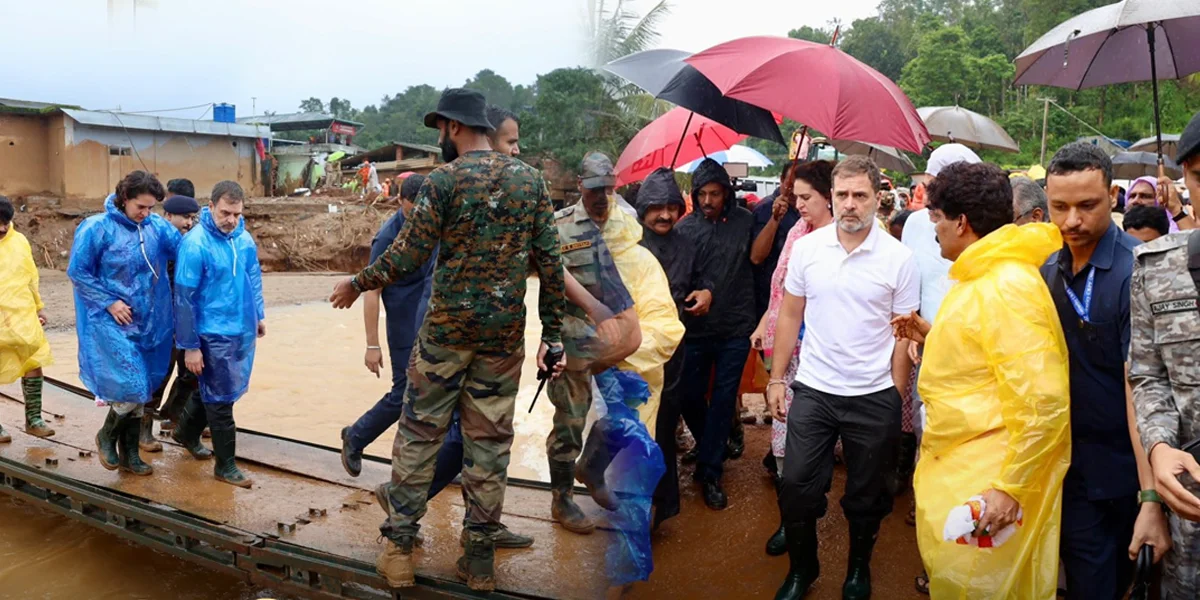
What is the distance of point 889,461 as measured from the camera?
3408mm

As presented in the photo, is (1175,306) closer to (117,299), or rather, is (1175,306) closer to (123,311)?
(123,311)

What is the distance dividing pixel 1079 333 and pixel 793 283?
113 cm

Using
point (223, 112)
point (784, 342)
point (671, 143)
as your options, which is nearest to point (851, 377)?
point (784, 342)

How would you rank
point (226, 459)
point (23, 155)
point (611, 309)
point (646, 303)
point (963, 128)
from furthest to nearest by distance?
point (23, 155), point (963, 128), point (226, 459), point (646, 303), point (611, 309)

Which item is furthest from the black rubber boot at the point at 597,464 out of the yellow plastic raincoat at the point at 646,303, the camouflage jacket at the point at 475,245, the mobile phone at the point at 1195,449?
the mobile phone at the point at 1195,449

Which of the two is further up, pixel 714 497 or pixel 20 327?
pixel 20 327

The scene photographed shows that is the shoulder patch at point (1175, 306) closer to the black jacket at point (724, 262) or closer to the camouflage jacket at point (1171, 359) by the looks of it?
the camouflage jacket at point (1171, 359)

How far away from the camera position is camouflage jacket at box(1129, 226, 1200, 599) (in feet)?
7.35

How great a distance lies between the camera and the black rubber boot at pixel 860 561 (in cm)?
349

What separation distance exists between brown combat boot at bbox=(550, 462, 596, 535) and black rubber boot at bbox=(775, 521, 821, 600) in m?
1.01

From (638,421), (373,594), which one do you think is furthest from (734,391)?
(373,594)

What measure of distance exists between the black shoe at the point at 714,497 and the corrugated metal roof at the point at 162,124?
19.8 meters

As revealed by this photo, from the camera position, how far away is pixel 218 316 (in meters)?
4.91

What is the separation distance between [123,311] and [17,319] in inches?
51.9
